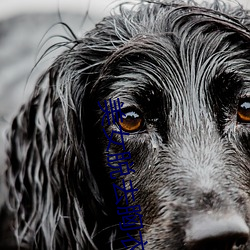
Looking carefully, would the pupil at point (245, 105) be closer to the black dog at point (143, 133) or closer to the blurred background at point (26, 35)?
the black dog at point (143, 133)

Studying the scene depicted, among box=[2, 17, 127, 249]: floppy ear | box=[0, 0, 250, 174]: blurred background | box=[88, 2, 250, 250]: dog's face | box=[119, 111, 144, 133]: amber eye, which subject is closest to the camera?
box=[88, 2, 250, 250]: dog's face

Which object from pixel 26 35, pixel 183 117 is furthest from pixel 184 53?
pixel 26 35

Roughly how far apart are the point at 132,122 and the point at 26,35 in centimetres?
131

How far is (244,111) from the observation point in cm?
270

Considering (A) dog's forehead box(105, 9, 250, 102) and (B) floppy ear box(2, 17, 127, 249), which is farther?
(B) floppy ear box(2, 17, 127, 249)

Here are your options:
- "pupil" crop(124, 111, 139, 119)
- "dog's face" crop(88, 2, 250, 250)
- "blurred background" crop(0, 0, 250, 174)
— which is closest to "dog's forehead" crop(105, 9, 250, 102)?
"dog's face" crop(88, 2, 250, 250)

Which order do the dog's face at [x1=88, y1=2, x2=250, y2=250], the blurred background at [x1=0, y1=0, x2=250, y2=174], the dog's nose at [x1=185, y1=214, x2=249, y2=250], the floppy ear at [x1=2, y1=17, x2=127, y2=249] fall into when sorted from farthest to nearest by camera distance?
the blurred background at [x1=0, y1=0, x2=250, y2=174] < the floppy ear at [x1=2, y1=17, x2=127, y2=249] < the dog's face at [x1=88, y1=2, x2=250, y2=250] < the dog's nose at [x1=185, y1=214, x2=249, y2=250]

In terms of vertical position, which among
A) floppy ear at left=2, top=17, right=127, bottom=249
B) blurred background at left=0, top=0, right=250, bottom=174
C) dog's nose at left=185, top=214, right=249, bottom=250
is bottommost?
dog's nose at left=185, top=214, right=249, bottom=250

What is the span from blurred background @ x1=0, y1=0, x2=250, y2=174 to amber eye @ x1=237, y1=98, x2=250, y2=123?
594mm

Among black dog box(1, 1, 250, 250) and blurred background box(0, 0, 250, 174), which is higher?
blurred background box(0, 0, 250, 174)

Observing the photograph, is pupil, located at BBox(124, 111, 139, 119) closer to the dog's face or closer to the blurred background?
the dog's face

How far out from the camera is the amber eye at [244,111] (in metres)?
2.70

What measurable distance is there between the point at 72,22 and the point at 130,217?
109 cm

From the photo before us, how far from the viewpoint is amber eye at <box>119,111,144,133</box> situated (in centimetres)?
269
